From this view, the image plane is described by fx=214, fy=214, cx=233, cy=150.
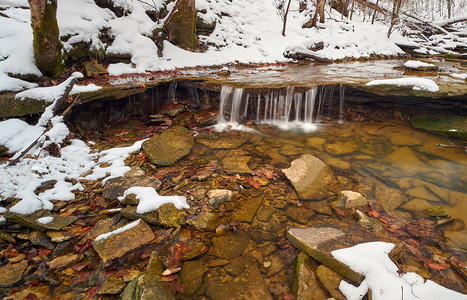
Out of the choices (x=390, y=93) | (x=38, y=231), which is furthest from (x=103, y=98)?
(x=390, y=93)

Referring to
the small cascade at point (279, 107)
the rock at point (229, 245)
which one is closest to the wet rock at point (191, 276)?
the rock at point (229, 245)

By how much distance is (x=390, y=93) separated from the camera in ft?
19.7

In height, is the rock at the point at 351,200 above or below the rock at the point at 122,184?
above

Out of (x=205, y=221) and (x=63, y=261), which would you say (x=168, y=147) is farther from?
(x=63, y=261)

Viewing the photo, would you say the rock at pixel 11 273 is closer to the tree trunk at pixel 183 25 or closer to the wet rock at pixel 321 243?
the wet rock at pixel 321 243

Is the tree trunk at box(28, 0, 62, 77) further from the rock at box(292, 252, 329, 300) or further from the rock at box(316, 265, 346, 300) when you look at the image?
the rock at box(316, 265, 346, 300)

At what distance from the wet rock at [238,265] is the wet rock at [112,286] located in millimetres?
1086

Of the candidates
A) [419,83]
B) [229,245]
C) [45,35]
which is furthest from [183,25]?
[229,245]

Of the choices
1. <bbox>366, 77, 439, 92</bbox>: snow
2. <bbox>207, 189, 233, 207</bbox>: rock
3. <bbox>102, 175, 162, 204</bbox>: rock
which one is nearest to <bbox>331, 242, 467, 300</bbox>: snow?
<bbox>207, 189, 233, 207</bbox>: rock

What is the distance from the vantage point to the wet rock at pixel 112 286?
209 centimetres

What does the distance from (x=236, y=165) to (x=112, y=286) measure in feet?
9.02

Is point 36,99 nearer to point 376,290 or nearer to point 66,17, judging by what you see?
point 66,17

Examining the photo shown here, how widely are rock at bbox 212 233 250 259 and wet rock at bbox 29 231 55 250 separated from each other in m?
2.02

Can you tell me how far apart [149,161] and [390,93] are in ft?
21.6
